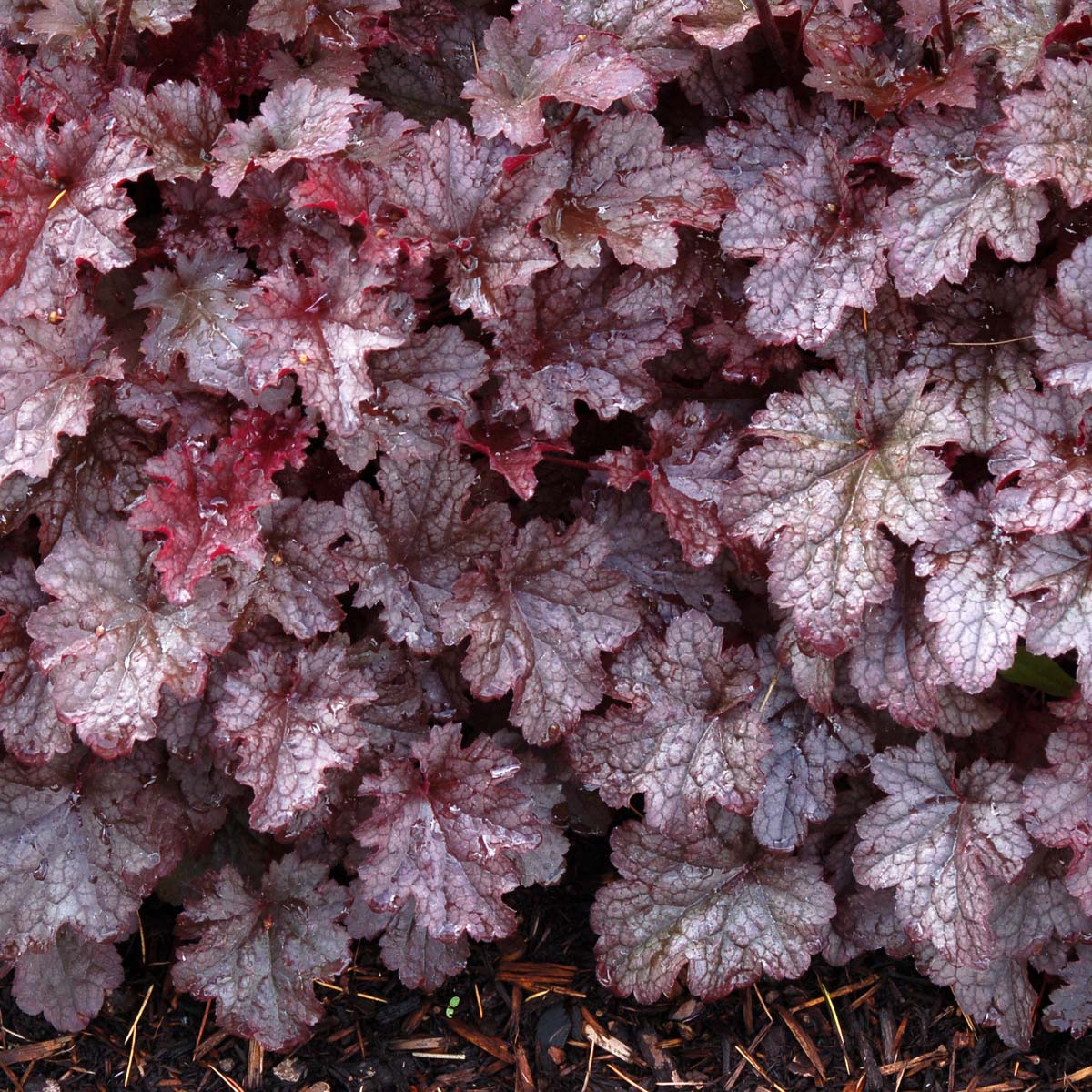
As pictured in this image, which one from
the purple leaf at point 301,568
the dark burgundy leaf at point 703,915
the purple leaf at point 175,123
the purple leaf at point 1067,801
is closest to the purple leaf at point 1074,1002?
the purple leaf at point 1067,801

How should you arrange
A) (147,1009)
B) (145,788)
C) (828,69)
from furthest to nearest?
(147,1009) < (145,788) < (828,69)

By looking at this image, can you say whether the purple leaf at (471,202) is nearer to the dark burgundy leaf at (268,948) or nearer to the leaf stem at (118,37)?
the leaf stem at (118,37)

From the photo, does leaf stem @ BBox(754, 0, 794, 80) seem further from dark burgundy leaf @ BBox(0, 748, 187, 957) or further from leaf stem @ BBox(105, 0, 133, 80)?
dark burgundy leaf @ BBox(0, 748, 187, 957)

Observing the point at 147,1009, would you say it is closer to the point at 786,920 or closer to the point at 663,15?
the point at 786,920

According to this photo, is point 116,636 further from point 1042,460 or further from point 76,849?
point 1042,460

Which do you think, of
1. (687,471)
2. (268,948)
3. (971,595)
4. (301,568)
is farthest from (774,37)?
(268,948)

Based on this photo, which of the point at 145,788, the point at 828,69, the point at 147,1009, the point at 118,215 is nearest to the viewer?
the point at 118,215

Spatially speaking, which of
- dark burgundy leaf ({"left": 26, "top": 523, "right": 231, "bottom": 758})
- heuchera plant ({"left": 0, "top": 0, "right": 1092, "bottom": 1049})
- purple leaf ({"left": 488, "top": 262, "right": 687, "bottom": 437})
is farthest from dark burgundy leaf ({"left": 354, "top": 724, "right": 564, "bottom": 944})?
purple leaf ({"left": 488, "top": 262, "right": 687, "bottom": 437})

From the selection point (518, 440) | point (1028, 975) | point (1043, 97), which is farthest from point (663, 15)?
point (1028, 975)
